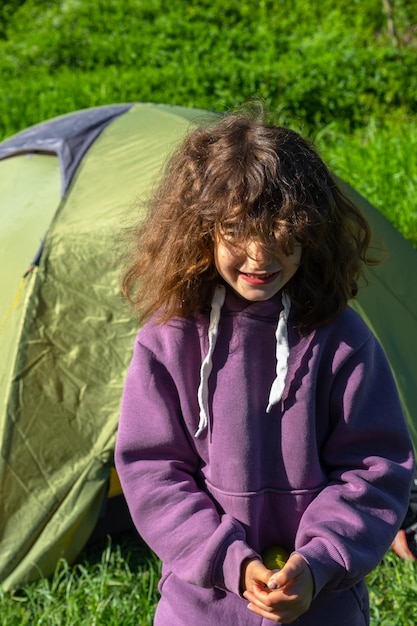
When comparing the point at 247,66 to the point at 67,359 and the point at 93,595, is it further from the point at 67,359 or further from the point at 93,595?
the point at 93,595

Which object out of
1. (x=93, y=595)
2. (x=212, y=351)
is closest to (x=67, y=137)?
(x=93, y=595)

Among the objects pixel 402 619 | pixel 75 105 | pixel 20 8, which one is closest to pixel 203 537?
pixel 402 619

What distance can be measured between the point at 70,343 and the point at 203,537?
1467 millimetres

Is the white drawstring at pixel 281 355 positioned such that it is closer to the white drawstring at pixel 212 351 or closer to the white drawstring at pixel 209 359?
the white drawstring at pixel 212 351

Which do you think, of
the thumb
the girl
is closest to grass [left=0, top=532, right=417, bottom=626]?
the girl

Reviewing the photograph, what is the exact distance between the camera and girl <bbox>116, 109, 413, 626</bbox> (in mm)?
1660

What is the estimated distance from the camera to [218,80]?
22.5 feet

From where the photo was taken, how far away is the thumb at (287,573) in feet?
5.08

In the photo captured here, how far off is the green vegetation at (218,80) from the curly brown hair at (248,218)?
133 cm

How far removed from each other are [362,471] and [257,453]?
0.19 meters

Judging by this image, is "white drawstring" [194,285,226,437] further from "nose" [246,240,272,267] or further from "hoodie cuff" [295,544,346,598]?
"hoodie cuff" [295,544,346,598]

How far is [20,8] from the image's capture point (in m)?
9.41

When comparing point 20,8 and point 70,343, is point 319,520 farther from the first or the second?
point 20,8

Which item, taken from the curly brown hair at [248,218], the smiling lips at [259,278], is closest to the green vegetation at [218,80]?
the curly brown hair at [248,218]
